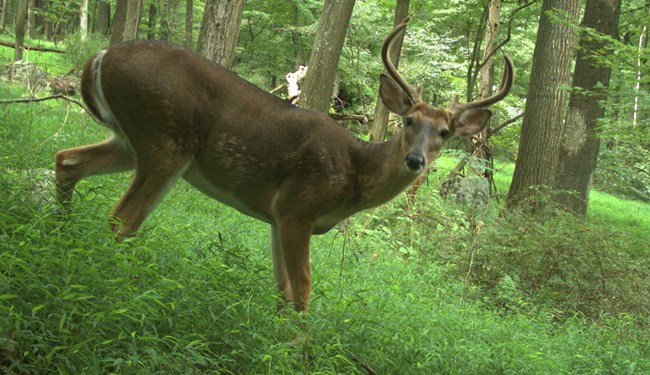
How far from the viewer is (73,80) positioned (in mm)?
13500

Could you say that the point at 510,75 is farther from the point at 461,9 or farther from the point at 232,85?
the point at 461,9

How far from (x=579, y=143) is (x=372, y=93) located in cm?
1070

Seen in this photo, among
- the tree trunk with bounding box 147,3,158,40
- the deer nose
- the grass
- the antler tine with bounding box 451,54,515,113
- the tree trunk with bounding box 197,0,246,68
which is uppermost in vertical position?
the tree trunk with bounding box 147,3,158,40

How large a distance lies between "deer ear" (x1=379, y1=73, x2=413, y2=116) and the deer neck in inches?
17.0

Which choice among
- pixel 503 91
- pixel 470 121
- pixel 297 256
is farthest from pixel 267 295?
pixel 503 91

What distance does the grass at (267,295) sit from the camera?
10.5 ft

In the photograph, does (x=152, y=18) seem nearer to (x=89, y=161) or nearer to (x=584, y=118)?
(x=584, y=118)

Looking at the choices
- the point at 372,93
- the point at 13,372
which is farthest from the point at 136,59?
the point at 372,93

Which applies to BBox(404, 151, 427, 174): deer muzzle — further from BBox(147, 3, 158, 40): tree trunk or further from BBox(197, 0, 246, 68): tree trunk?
BBox(147, 3, 158, 40): tree trunk

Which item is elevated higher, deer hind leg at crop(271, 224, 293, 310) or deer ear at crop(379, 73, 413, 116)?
deer ear at crop(379, 73, 413, 116)

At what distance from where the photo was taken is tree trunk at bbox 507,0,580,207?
1128 centimetres

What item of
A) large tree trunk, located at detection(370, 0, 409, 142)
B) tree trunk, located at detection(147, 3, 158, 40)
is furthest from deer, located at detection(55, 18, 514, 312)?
tree trunk, located at detection(147, 3, 158, 40)

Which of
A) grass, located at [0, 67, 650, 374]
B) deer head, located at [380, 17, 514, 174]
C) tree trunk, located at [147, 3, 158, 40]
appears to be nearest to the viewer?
grass, located at [0, 67, 650, 374]

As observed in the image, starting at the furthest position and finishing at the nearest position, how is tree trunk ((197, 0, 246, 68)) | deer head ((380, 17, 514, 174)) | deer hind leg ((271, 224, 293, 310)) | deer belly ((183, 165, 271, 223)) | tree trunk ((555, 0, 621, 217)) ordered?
tree trunk ((555, 0, 621, 217)) → tree trunk ((197, 0, 246, 68)) → deer head ((380, 17, 514, 174)) → deer hind leg ((271, 224, 293, 310)) → deer belly ((183, 165, 271, 223))
